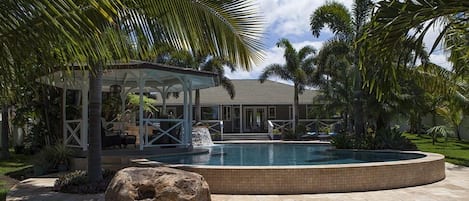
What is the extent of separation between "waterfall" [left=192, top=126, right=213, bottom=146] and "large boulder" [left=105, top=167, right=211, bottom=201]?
16.6 meters

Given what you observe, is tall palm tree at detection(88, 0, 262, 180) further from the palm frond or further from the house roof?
the house roof

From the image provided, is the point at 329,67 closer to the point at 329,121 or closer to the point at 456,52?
the point at 329,121

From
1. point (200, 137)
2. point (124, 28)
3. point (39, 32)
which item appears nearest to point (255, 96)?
point (200, 137)

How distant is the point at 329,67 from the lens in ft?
98.3

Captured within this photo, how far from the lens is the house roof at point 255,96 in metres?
36.8

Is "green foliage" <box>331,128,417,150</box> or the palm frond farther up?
the palm frond

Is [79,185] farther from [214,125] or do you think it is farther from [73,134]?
[214,125]

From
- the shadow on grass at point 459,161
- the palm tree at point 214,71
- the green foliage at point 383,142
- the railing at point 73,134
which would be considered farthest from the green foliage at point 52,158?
the palm tree at point 214,71

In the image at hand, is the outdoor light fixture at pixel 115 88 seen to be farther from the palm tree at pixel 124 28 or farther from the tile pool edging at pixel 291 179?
the palm tree at pixel 124 28

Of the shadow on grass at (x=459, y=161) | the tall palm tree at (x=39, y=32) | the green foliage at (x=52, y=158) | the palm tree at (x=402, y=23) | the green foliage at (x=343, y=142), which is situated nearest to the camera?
the tall palm tree at (x=39, y=32)

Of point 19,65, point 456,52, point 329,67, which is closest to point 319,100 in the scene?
point 329,67

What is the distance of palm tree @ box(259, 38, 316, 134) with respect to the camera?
33375 millimetres

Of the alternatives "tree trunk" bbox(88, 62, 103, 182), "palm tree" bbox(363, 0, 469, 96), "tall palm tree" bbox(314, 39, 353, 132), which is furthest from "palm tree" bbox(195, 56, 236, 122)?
"palm tree" bbox(363, 0, 469, 96)

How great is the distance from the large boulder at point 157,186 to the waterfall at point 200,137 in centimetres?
1662
